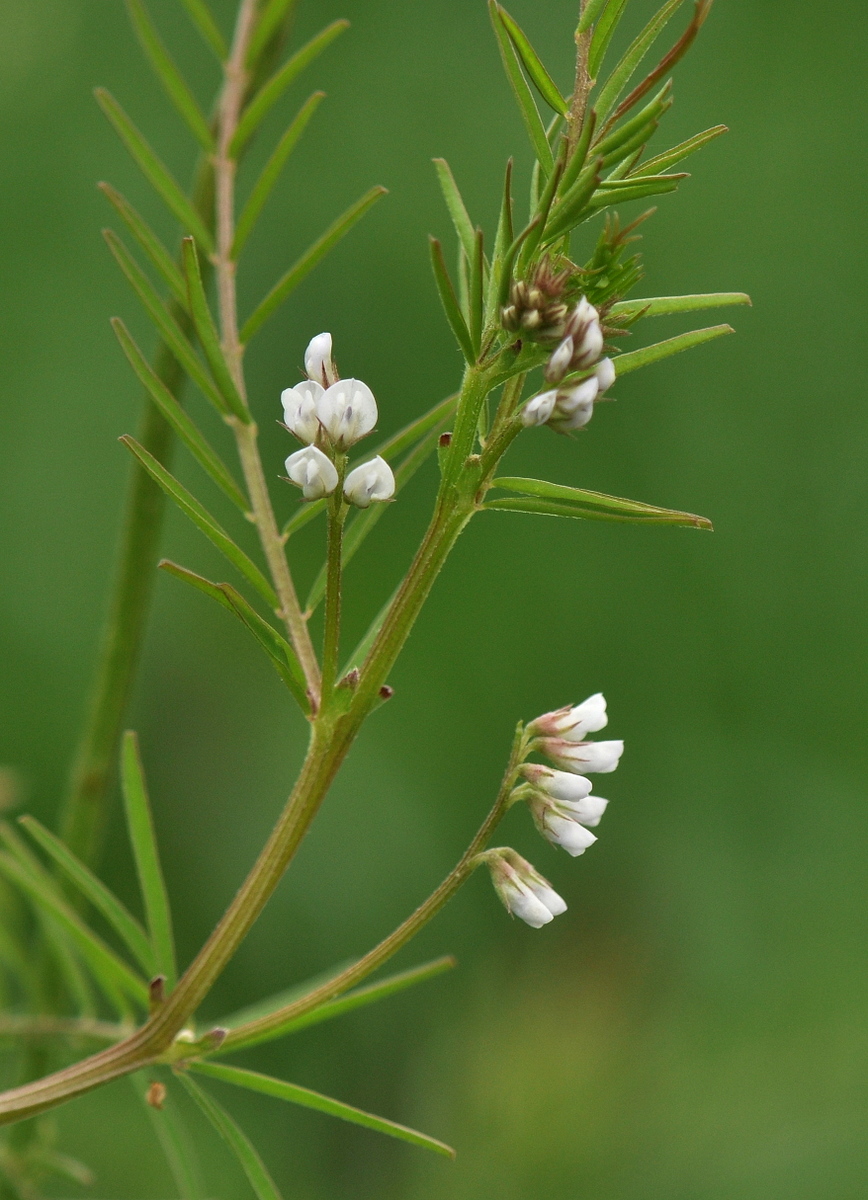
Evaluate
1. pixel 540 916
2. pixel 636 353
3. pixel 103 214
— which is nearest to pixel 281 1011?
pixel 540 916

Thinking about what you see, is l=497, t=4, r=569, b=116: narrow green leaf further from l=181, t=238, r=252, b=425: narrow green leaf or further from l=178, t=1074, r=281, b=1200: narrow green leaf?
l=178, t=1074, r=281, b=1200: narrow green leaf

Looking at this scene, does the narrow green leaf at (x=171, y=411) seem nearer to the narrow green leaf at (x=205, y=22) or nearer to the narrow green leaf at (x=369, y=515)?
the narrow green leaf at (x=369, y=515)

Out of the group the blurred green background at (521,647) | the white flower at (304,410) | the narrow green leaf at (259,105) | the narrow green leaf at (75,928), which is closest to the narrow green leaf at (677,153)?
the white flower at (304,410)

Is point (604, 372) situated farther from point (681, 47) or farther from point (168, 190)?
point (168, 190)

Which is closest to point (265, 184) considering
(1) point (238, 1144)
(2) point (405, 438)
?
(2) point (405, 438)

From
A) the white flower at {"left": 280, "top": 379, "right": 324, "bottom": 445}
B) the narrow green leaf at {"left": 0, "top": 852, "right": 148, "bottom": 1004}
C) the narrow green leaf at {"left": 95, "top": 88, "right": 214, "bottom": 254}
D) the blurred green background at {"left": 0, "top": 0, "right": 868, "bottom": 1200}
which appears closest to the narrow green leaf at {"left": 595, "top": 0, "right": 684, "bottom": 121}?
the white flower at {"left": 280, "top": 379, "right": 324, "bottom": 445}


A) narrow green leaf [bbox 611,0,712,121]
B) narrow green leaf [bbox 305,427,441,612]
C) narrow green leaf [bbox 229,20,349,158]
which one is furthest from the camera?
narrow green leaf [bbox 229,20,349,158]

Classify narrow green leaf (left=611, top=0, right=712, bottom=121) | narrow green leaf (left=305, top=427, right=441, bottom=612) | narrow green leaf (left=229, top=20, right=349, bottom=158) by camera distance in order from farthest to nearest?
1. narrow green leaf (left=229, top=20, right=349, bottom=158)
2. narrow green leaf (left=305, top=427, right=441, bottom=612)
3. narrow green leaf (left=611, top=0, right=712, bottom=121)
